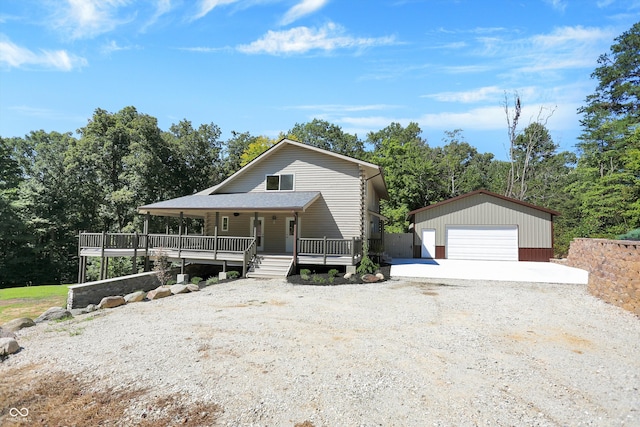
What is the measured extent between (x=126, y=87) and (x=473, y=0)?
13.2 meters

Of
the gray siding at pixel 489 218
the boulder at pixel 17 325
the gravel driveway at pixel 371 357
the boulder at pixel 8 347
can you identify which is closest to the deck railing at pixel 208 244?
the gravel driveway at pixel 371 357

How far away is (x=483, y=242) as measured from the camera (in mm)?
20438

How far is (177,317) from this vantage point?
26.6ft

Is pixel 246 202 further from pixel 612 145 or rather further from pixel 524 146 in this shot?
pixel 524 146

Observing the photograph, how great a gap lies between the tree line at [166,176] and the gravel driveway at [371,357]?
17472mm

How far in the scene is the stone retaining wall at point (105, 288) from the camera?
1097 centimetres

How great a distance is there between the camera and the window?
17625 mm

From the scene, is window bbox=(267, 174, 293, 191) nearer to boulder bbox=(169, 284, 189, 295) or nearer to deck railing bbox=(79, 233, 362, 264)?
deck railing bbox=(79, 233, 362, 264)

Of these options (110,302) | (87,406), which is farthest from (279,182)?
(87,406)

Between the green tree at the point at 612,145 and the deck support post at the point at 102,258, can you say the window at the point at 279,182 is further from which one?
the green tree at the point at 612,145

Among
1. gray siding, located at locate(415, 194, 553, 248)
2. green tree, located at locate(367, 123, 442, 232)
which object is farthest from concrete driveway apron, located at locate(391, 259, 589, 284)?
green tree, located at locate(367, 123, 442, 232)

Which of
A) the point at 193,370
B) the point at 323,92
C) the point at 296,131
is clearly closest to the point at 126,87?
the point at 323,92

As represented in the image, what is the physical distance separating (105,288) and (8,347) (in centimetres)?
613

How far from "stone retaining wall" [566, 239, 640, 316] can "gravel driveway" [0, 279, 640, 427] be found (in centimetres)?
43
